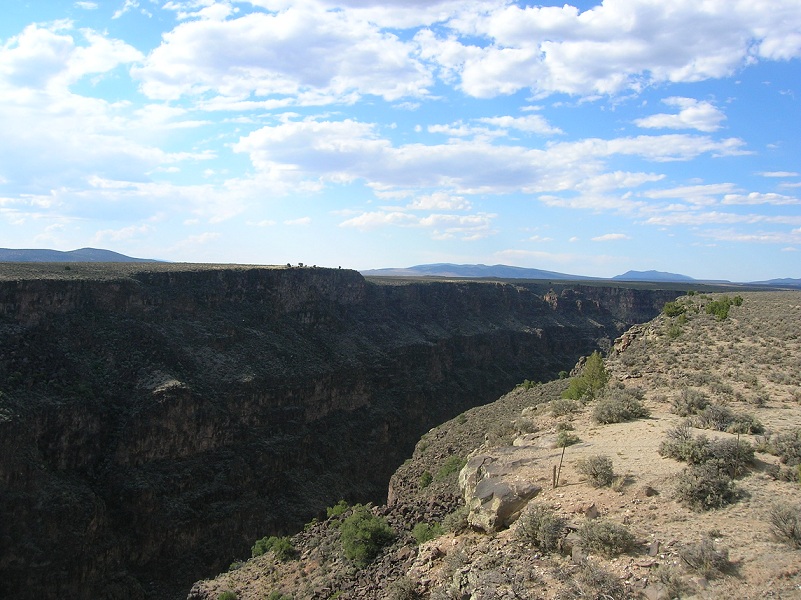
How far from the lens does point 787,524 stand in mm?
13758

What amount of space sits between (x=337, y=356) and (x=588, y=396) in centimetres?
4896

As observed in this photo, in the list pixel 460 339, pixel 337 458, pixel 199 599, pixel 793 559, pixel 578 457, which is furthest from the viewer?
pixel 460 339

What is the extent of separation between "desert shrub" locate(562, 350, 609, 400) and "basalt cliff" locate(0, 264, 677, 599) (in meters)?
31.2

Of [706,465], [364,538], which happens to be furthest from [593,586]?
[364,538]

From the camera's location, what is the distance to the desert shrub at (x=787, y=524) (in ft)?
44.6

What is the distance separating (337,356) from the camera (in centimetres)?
7531

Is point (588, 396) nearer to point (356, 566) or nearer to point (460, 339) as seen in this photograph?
point (356, 566)

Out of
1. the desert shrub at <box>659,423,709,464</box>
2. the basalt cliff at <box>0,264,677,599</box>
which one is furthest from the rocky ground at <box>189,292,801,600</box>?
the basalt cliff at <box>0,264,677,599</box>

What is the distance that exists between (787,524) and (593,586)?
4890mm

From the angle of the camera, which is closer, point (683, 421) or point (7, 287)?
point (683, 421)

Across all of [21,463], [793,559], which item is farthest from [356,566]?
[21,463]

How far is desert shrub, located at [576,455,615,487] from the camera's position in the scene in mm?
17547

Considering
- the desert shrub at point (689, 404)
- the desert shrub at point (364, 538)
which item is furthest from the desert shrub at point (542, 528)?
the desert shrub at point (689, 404)

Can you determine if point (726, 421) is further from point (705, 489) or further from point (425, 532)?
point (425, 532)
